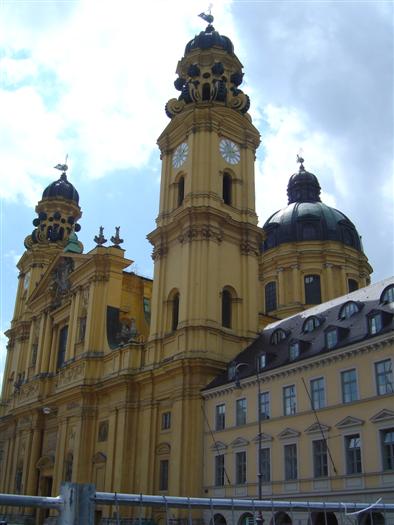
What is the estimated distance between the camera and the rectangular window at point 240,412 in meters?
33.8

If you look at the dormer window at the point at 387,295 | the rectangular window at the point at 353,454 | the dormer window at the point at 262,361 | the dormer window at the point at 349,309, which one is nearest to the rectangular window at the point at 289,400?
the dormer window at the point at 262,361

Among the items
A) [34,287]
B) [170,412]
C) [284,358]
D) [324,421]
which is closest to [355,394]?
[324,421]

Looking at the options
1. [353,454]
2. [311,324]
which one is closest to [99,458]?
[311,324]

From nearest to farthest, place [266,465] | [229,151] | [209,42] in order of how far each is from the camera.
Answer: [266,465] → [229,151] → [209,42]

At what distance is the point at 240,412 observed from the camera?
112ft

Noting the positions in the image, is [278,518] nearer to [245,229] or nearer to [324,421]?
[324,421]

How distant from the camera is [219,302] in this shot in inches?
1618

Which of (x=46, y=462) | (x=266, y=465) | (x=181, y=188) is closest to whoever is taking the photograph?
(x=266, y=465)

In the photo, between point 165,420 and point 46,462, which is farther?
point 46,462

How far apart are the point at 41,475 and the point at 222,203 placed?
2656 centimetres

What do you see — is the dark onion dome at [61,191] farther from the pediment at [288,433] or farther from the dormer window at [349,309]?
the pediment at [288,433]

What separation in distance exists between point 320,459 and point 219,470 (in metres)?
7.93

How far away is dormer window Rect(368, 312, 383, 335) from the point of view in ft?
91.8

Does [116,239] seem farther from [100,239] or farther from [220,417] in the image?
[220,417]
